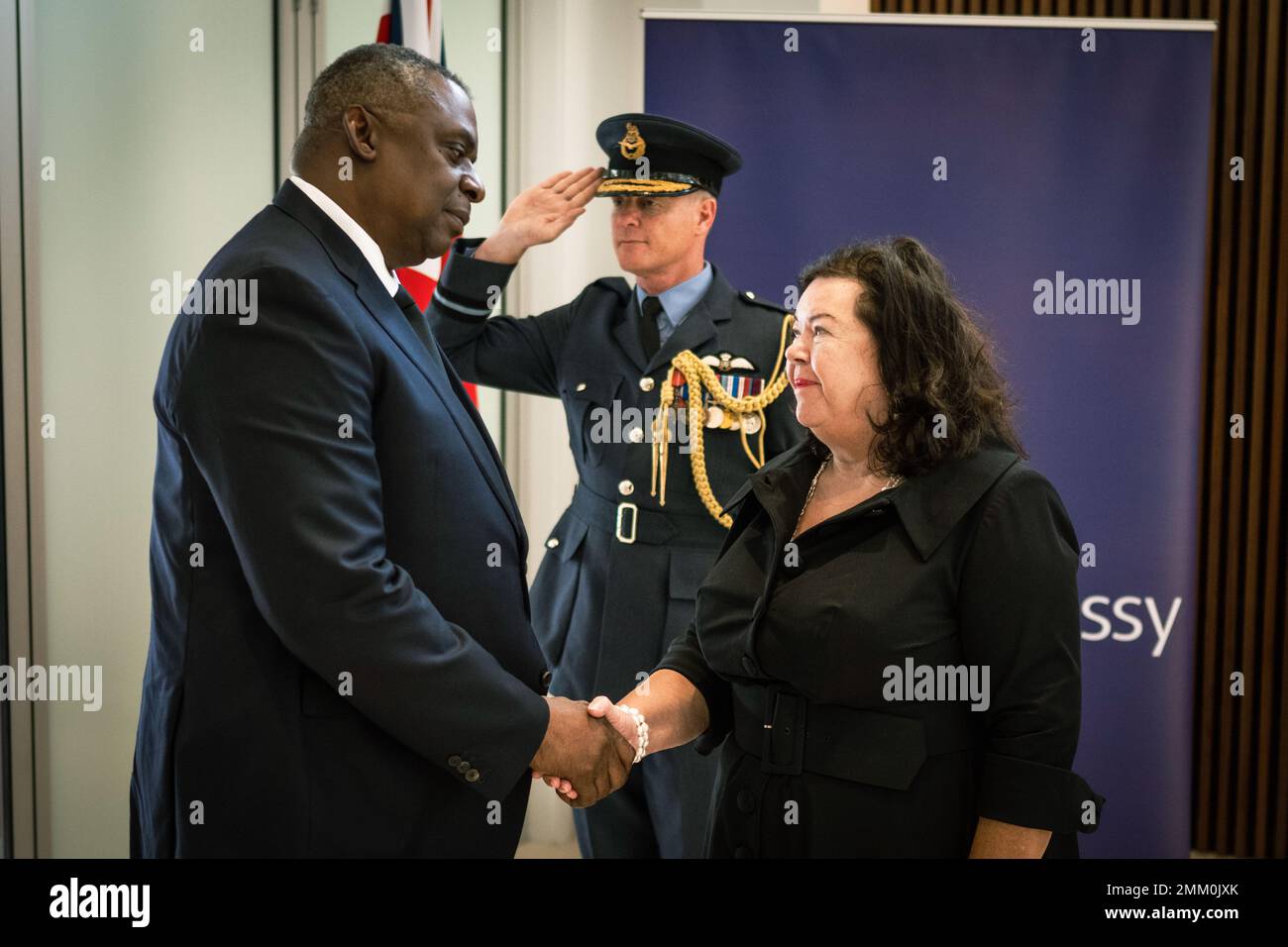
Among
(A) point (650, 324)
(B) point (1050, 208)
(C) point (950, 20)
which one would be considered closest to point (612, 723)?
(A) point (650, 324)

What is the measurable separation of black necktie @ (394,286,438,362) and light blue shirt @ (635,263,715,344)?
3.31 ft

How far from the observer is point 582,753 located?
1893mm

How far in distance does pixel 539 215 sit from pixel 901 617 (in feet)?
5.17

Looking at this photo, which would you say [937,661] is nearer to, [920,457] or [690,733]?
[920,457]

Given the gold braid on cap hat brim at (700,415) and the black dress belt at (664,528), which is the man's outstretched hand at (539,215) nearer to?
the gold braid on cap hat brim at (700,415)

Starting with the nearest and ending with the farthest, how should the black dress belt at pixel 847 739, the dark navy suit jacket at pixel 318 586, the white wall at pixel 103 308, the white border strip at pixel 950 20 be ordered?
the dark navy suit jacket at pixel 318 586 < the black dress belt at pixel 847 739 < the white wall at pixel 103 308 < the white border strip at pixel 950 20

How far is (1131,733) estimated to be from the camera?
3.51m

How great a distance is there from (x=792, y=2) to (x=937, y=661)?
3.06m

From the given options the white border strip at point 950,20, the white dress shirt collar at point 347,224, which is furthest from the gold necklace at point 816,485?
the white border strip at point 950,20

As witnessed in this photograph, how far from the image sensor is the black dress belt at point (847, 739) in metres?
1.68

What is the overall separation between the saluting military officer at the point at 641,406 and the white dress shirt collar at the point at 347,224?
41.8 inches

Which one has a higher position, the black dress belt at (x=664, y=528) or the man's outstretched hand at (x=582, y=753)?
the black dress belt at (x=664, y=528)

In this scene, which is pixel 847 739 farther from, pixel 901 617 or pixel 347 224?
pixel 347 224
